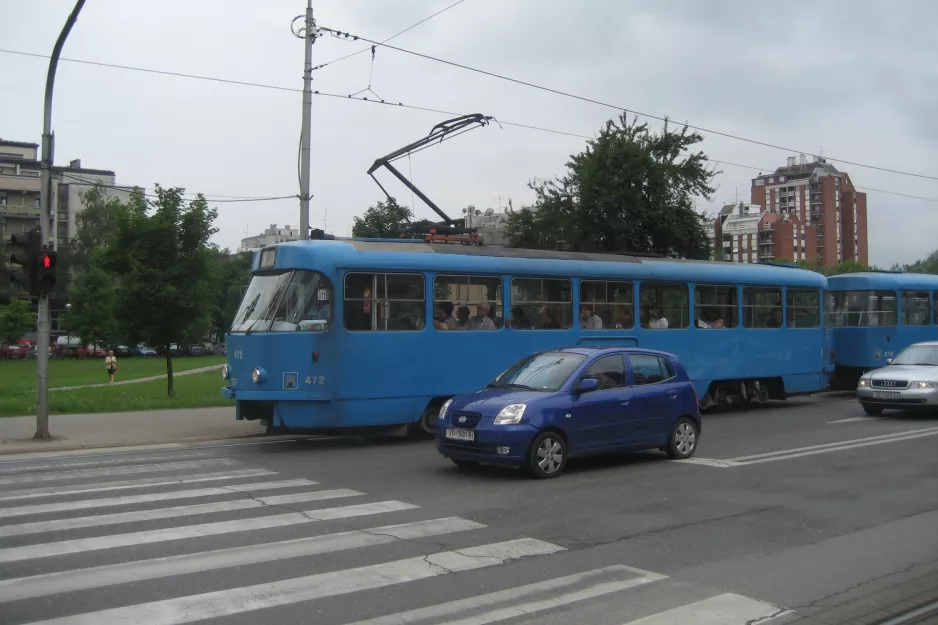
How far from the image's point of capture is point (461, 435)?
35.9 feet

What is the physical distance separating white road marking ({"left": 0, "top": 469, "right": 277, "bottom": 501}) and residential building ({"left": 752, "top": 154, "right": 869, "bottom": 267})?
133m

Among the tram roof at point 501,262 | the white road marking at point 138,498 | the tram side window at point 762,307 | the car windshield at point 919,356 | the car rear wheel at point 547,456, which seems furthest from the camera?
the tram side window at point 762,307

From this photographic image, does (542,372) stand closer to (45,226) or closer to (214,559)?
(214,559)

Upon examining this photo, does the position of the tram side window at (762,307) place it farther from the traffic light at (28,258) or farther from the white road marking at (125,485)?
the traffic light at (28,258)

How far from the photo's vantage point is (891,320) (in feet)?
82.8

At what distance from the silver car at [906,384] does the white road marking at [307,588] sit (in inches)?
517

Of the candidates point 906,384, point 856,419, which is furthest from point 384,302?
point 906,384

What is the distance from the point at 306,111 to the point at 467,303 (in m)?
7.14

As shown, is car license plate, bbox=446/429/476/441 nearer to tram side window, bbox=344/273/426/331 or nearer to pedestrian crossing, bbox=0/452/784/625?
pedestrian crossing, bbox=0/452/784/625

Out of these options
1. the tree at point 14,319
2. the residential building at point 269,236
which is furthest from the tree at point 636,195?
the residential building at point 269,236

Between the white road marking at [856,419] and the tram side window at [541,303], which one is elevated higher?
the tram side window at [541,303]

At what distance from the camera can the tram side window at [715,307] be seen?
19.8 m

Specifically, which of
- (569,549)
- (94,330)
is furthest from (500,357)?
(94,330)

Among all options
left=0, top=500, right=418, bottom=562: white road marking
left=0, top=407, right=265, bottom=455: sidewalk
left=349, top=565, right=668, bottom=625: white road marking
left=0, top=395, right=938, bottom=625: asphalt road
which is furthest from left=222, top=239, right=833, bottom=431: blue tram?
left=349, top=565, right=668, bottom=625: white road marking
